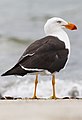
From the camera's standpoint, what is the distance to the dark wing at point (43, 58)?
547 centimetres

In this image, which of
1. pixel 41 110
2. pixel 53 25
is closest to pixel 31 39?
pixel 53 25

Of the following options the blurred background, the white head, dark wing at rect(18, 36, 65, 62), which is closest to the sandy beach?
dark wing at rect(18, 36, 65, 62)

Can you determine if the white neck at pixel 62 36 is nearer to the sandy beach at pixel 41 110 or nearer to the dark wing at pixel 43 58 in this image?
the dark wing at pixel 43 58

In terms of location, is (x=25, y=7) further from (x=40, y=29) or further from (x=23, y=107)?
(x=23, y=107)

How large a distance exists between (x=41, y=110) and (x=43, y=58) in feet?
4.37

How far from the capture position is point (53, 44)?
565 cm

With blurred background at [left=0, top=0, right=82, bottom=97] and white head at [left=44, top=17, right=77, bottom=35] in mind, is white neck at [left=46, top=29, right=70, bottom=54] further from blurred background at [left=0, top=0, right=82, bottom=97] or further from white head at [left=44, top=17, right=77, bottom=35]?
blurred background at [left=0, top=0, right=82, bottom=97]

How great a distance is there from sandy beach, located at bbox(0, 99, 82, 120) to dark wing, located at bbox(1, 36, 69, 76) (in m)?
0.89

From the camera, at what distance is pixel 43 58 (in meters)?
5.57

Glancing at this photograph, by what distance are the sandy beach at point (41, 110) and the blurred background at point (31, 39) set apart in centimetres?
405

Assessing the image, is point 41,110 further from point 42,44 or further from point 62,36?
point 62,36

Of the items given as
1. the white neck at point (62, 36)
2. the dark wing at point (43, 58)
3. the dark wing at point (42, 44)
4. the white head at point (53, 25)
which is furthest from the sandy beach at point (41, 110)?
the white head at point (53, 25)

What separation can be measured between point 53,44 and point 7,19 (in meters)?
10.7

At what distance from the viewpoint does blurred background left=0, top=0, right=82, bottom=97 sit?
9.28 m
